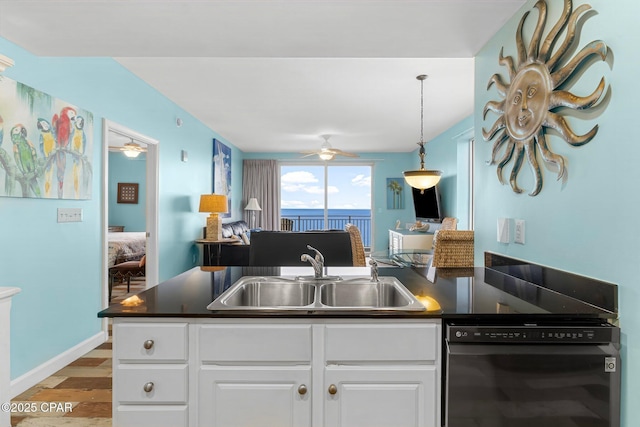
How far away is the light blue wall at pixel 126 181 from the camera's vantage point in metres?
7.87

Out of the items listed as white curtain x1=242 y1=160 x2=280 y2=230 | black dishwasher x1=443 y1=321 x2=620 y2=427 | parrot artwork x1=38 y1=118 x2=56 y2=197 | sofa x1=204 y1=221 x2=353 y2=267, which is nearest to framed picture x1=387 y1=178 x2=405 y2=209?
white curtain x1=242 y1=160 x2=280 y2=230

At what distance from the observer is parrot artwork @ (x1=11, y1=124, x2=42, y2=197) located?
2.28 meters

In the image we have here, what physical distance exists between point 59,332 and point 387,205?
7.05 m

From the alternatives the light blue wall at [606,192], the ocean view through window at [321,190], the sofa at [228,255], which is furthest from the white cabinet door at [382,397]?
the ocean view through window at [321,190]

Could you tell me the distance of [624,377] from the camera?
1218 millimetres

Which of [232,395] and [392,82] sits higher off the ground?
[392,82]

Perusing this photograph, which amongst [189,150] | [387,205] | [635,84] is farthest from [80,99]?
[387,205]

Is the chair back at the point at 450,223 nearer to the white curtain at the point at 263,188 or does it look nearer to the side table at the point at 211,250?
the side table at the point at 211,250

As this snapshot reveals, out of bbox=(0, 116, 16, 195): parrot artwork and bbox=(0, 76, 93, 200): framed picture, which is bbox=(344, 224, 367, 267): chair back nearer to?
bbox=(0, 76, 93, 200): framed picture

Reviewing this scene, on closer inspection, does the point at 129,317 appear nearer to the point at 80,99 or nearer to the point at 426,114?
the point at 80,99

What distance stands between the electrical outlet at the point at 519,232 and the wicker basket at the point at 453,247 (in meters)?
0.55

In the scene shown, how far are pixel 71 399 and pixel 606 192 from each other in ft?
9.75

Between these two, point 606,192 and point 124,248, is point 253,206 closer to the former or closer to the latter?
point 124,248

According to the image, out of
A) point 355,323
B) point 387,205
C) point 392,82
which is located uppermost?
point 392,82
